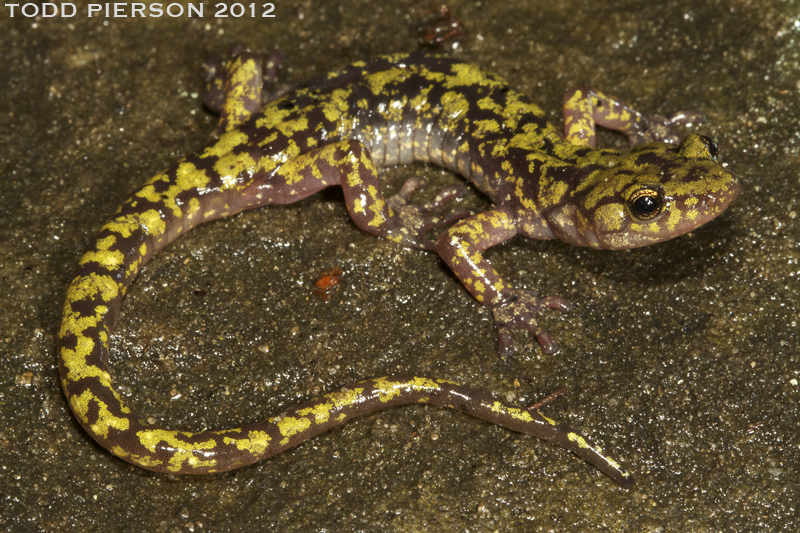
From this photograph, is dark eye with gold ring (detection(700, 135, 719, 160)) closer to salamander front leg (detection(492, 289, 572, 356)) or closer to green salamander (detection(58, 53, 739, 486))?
green salamander (detection(58, 53, 739, 486))

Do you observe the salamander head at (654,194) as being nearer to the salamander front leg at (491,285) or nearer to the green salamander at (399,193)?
the green salamander at (399,193)

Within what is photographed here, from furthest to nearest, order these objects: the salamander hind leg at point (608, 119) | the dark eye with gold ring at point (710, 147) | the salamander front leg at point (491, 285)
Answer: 1. the salamander hind leg at point (608, 119)
2. the salamander front leg at point (491, 285)
3. the dark eye with gold ring at point (710, 147)

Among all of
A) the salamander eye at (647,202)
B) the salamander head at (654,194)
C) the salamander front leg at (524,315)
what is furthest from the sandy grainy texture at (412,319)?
the salamander eye at (647,202)

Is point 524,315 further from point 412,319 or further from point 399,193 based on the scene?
point 399,193

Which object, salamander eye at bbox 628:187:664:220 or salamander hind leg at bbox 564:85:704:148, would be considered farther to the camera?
salamander hind leg at bbox 564:85:704:148

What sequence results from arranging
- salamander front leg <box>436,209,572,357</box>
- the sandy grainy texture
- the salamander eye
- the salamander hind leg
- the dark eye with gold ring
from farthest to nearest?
the salamander hind leg
salamander front leg <box>436,209,572,357</box>
the dark eye with gold ring
the salamander eye
the sandy grainy texture

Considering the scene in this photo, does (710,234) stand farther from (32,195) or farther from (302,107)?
(32,195)

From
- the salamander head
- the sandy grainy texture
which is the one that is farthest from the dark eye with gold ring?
the sandy grainy texture
